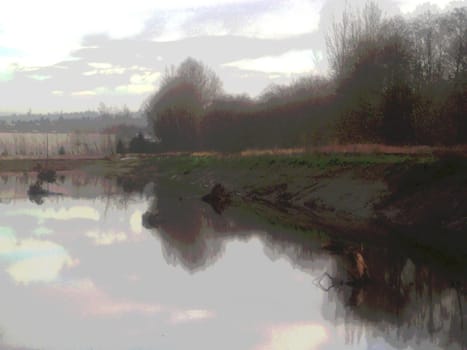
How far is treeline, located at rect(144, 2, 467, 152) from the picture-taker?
50250 mm

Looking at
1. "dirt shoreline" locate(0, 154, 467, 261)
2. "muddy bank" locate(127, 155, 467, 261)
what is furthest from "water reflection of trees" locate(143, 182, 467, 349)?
"dirt shoreline" locate(0, 154, 467, 261)

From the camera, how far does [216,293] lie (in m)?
17.7

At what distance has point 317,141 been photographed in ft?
212

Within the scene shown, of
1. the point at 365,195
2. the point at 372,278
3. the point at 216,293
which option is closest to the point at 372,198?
the point at 365,195

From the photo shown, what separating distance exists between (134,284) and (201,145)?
86037mm

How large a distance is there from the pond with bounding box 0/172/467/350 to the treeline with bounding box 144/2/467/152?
23.6 metres

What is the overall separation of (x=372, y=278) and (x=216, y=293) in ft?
15.8

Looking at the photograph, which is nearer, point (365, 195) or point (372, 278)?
point (372, 278)

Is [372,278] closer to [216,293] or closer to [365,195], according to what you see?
[216,293]

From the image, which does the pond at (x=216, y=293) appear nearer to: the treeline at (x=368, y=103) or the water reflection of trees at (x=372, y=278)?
the water reflection of trees at (x=372, y=278)

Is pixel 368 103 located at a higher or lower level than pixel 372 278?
higher

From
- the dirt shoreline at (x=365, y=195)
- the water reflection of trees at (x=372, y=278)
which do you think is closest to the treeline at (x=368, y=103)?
the dirt shoreline at (x=365, y=195)

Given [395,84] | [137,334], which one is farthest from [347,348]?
[395,84]

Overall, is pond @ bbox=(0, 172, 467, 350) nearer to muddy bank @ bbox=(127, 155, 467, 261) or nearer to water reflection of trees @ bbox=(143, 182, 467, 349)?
water reflection of trees @ bbox=(143, 182, 467, 349)
